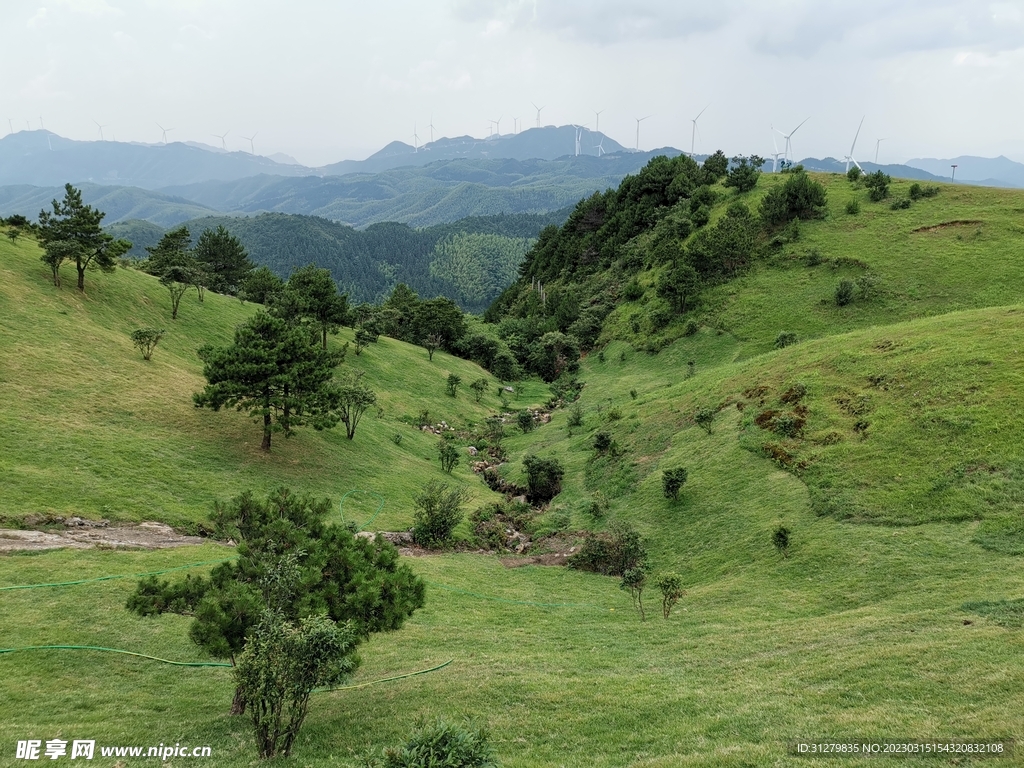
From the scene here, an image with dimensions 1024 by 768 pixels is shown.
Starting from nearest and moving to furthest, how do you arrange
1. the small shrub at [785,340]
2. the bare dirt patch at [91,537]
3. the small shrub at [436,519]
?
the bare dirt patch at [91,537] → the small shrub at [436,519] → the small shrub at [785,340]

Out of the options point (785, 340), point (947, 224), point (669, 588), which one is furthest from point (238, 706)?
point (947, 224)

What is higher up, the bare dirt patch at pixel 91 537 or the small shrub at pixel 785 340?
the small shrub at pixel 785 340

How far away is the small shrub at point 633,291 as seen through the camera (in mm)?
96875

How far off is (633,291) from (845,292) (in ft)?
121

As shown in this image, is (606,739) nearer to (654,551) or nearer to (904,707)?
(904,707)

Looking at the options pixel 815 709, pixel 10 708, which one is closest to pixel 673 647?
pixel 815 709

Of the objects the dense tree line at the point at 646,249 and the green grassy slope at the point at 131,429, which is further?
the dense tree line at the point at 646,249

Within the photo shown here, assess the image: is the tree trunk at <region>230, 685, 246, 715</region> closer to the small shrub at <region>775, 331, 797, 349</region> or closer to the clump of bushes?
the clump of bushes

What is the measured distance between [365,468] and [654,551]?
25721 millimetres

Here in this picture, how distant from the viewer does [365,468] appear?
155 feet

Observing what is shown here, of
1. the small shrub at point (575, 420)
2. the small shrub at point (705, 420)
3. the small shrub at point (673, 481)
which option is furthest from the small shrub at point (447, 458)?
the small shrub at point (705, 420)

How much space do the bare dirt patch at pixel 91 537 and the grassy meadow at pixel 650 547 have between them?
1.06 m

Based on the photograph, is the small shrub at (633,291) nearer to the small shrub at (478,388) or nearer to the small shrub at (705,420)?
the small shrub at (478,388)

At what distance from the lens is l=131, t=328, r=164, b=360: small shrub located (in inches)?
1881
